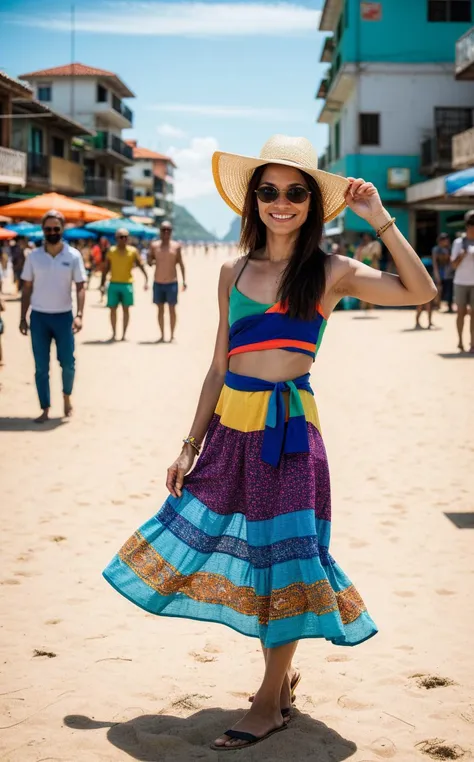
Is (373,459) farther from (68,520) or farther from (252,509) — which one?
(252,509)

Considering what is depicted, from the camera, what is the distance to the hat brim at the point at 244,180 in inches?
117

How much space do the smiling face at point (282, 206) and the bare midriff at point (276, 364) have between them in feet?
1.26

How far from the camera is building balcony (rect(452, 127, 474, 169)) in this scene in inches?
1003

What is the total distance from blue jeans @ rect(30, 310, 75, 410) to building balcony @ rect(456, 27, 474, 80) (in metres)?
21.0

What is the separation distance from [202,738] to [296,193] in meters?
1.71

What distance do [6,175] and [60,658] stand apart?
3312cm

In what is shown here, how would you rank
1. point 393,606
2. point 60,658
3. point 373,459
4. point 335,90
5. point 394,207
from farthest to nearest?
1. point 335,90
2. point 394,207
3. point 373,459
4. point 393,606
5. point 60,658

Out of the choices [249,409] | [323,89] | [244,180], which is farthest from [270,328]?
[323,89]

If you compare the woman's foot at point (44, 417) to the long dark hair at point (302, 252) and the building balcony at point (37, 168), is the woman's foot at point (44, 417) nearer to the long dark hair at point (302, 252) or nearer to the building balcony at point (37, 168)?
the long dark hair at point (302, 252)

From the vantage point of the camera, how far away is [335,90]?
35531mm

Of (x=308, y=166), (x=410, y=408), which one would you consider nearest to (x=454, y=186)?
(x=410, y=408)

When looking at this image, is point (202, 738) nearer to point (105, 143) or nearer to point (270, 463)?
point (270, 463)

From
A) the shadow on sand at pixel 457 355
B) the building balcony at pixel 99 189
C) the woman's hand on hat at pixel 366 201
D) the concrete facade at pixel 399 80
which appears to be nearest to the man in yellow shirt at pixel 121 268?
the shadow on sand at pixel 457 355

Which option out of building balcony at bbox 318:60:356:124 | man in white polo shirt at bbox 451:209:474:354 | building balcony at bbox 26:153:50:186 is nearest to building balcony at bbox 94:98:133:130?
building balcony at bbox 26:153:50:186
